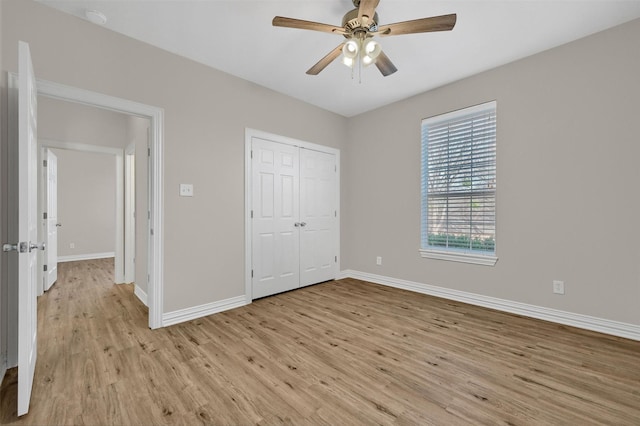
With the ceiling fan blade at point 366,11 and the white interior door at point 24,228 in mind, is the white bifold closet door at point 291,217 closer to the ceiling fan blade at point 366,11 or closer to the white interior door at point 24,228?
the ceiling fan blade at point 366,11

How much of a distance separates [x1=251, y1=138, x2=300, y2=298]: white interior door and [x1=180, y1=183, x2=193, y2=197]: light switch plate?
781mm

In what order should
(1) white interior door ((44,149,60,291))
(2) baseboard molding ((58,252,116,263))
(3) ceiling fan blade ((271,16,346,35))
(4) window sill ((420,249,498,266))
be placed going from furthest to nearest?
1. (2) baseboard molding ((58,252,116,263))
2. (1) white interior door ((44,149,60,291))
3. (4) window sill ((420,249,498,266))
4. (3) ceiling fan blade ((271,16,346,35))

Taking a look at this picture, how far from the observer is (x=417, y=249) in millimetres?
3869

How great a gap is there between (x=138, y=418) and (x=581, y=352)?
310 cm

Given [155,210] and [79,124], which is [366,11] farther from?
[79,124]

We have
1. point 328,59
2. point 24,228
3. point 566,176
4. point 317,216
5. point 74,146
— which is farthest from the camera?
point 317,216

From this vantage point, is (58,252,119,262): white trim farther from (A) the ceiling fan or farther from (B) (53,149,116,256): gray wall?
(A) the ceiling fan

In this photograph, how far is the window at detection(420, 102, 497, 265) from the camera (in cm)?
325

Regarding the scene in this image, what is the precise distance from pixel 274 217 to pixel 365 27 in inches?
95.4

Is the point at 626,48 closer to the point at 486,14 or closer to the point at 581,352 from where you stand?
the point at 486,14

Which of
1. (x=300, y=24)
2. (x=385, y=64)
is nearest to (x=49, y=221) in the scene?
(x=300, y=24)

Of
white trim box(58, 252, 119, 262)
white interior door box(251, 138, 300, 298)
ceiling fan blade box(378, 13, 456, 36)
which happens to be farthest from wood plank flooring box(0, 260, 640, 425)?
white trim box(58, 252, 119, 262)

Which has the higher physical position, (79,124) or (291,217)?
(79,124)

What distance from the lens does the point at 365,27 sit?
2.05 metres
